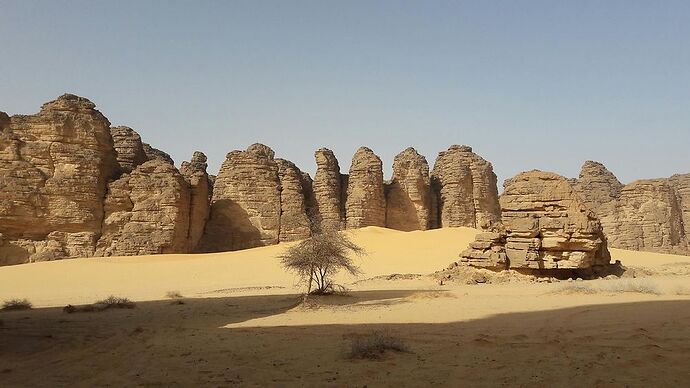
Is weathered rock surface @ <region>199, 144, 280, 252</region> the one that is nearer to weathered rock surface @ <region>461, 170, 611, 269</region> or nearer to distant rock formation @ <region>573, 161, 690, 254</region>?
weathered rock surface @ <region>461, 170, 611, 269</region>

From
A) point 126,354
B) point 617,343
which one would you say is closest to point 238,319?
point 126,354

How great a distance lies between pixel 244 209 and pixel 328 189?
268 inches

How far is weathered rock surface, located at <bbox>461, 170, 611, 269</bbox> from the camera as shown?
17.2 meters

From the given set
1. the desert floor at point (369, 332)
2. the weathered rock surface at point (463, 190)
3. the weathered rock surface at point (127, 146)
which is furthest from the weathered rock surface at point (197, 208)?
the weathered rock surface at point (463, 190)

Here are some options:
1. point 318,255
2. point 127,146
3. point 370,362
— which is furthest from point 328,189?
point 370,362

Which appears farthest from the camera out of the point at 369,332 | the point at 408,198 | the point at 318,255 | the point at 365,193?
the point at 408,198

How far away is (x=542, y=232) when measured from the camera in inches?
696

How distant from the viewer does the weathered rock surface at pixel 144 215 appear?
29109 millimetres

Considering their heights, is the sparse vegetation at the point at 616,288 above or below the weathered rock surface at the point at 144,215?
below

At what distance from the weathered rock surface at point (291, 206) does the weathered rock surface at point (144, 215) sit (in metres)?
7.41

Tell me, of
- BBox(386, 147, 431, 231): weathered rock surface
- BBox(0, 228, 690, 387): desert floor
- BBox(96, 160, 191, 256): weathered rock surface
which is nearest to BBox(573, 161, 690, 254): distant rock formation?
BBox(386, 147, 431, 231): weathered rock surface

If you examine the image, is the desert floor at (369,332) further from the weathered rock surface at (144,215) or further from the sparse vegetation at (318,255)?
the weathered rock surface at (144,215)

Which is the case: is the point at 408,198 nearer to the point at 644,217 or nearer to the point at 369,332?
the point at 644,217

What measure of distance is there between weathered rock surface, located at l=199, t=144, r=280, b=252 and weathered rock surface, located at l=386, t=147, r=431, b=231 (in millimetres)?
10286
